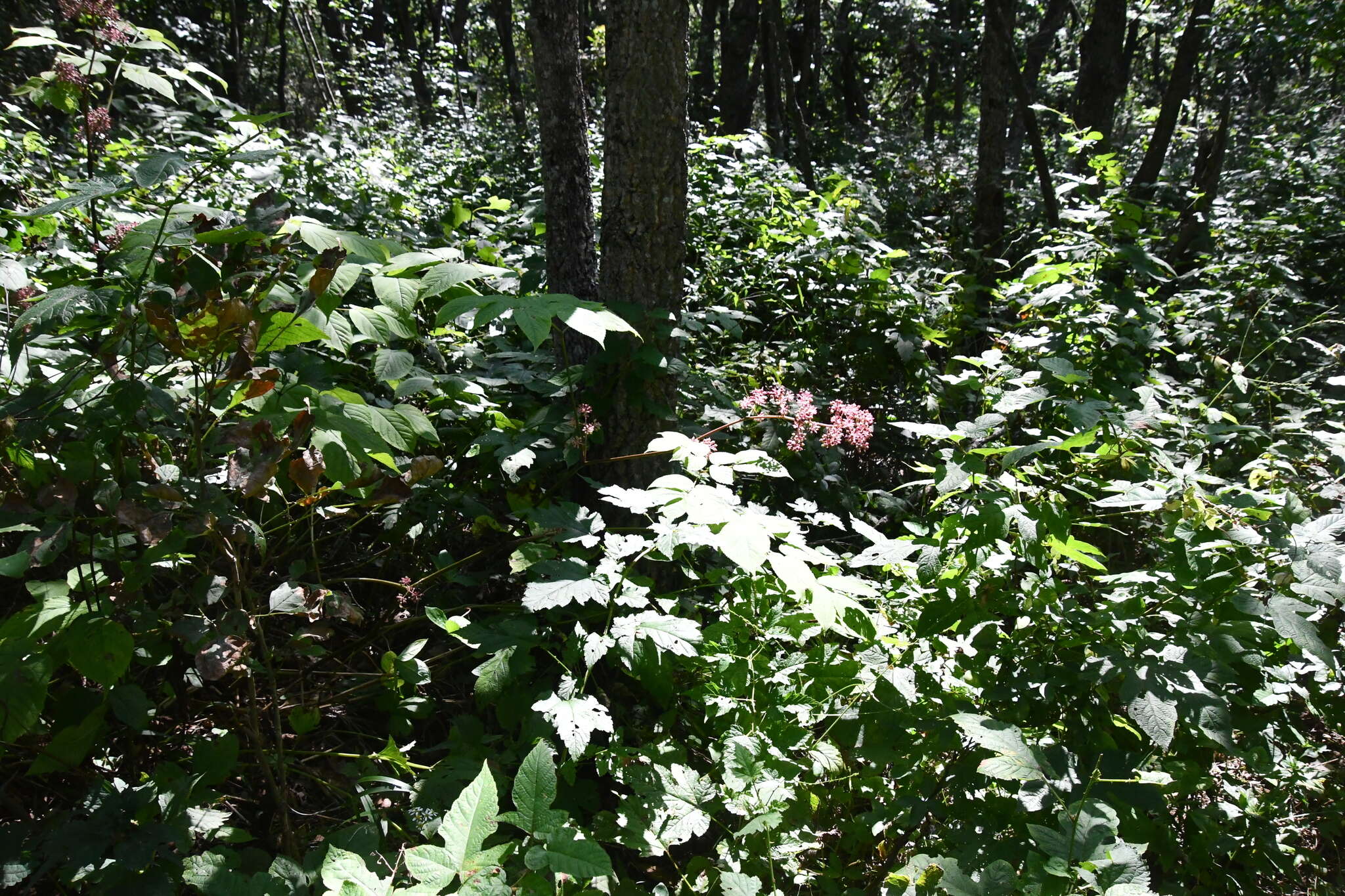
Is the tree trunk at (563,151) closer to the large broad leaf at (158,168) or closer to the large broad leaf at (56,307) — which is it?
the large broad leaf at (158,168)

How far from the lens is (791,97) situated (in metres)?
8.89

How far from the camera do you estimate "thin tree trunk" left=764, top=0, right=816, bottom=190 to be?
853 cm

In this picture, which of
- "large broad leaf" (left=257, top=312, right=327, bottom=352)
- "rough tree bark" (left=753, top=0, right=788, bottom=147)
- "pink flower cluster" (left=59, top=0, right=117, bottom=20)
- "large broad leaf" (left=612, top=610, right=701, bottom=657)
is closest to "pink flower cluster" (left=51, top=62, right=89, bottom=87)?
"pink flower cluster" (left=59, top=0, right=117, bottom=20)

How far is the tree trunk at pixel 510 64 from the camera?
12.6m

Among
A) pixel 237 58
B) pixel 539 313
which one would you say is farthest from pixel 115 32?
pixel 237 58

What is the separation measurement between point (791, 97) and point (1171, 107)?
387cm

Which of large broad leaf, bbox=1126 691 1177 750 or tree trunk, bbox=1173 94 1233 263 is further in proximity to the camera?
tree trunk, bbox=1173 94 1233 263

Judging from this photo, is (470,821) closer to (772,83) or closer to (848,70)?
(772,83)

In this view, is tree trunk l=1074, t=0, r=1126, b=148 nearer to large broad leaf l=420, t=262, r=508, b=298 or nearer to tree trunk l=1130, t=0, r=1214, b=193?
tree trunk l=1130, t=0, r=1214, b=193

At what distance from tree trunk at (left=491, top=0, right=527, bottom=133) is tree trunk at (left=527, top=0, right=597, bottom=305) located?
8.59 m

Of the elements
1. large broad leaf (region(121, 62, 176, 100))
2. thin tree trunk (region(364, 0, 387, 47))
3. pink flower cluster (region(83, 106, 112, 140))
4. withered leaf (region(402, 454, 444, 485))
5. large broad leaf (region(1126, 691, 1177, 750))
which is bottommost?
large broad leaf (region(1126, 691, 1177, 750))

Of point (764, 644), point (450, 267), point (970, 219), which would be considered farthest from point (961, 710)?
point (970, 219)

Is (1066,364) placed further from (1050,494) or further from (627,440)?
(627,440)

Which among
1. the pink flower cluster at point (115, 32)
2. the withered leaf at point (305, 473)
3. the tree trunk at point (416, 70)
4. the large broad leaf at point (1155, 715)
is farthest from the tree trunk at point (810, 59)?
the withered leaf at point (305, 473)
